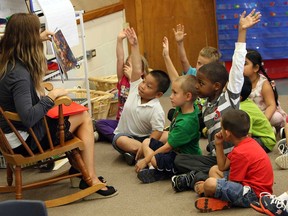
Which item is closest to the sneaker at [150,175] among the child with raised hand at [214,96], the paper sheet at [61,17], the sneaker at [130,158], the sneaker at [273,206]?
the child with raised hand at [214,96]

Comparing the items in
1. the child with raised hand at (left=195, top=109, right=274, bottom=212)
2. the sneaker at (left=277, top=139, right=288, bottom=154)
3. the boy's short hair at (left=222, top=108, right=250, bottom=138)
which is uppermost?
the boy's short hair at (left=222, top=108, right=250, bottom=138)

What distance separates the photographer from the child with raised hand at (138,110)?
3.51 meters

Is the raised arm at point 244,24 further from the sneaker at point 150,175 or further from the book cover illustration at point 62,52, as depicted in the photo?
the book cover illustration at point 62,52

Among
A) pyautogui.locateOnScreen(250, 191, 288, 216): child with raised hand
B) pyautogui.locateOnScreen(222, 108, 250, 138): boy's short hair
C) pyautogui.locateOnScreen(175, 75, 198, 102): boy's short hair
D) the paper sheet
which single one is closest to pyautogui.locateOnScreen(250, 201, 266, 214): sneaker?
pyautogui.locateOnScreen(250, 191, 288, 216): child with raised hand

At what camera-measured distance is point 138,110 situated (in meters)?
3.57

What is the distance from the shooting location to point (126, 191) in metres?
3.18

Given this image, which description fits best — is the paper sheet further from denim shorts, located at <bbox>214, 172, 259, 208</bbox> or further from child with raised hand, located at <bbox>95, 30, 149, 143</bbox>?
denim shorts, located at <bbox>214, 172, 259, 208</bbox>

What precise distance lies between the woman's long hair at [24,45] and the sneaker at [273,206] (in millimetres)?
1271

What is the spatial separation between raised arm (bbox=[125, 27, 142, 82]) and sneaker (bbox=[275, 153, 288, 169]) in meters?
1.01

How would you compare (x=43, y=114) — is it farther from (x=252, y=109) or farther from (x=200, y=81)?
(x=252, y=109)

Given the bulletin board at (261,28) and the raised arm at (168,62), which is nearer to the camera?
the raised arm at (168,62)

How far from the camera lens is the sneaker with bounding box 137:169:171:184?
129 inches

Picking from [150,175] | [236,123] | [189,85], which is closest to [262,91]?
[189,85]

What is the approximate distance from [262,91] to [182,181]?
43.2 inches
